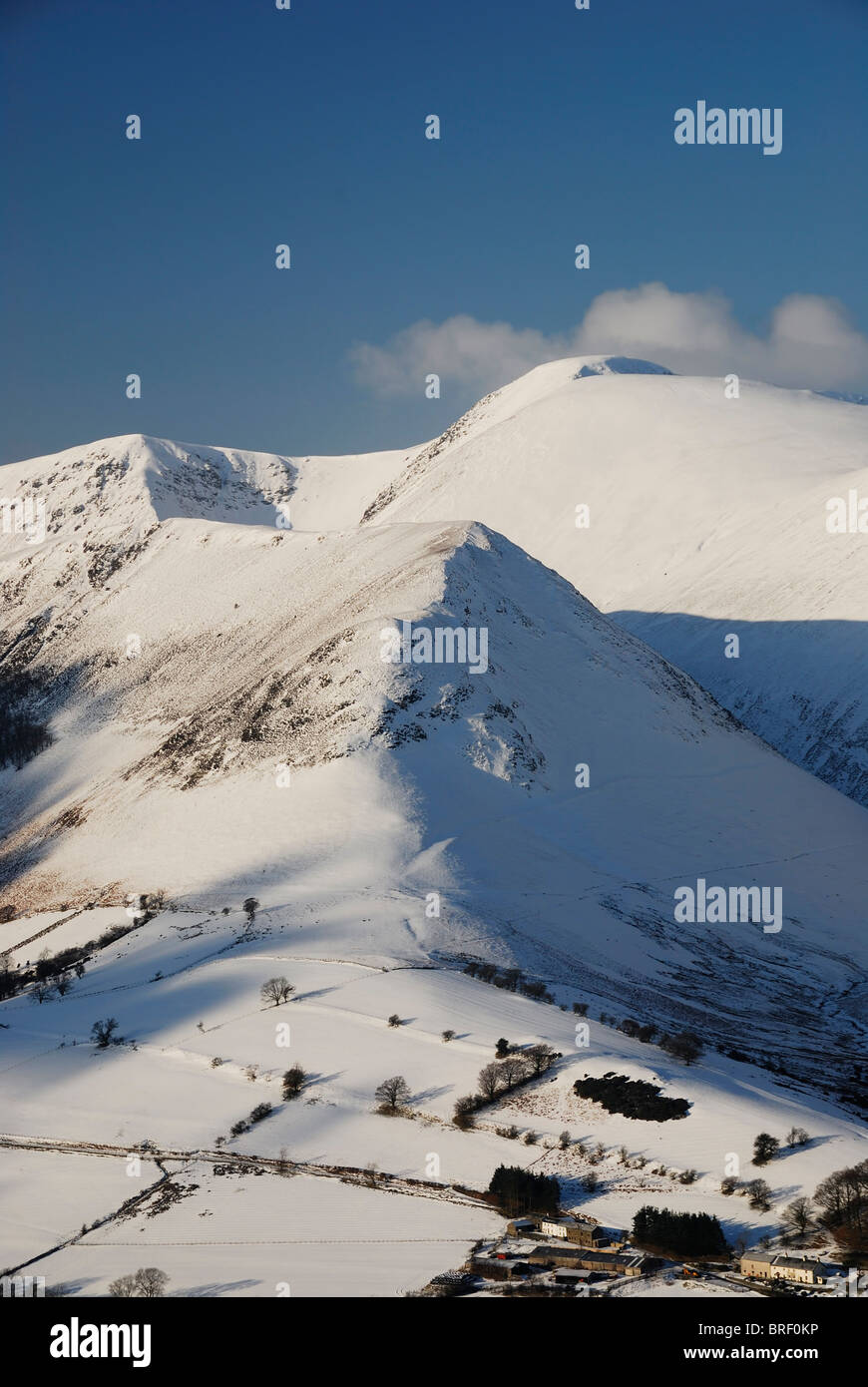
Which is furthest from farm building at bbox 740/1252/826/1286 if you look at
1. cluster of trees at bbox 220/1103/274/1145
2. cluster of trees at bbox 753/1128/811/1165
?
cluster of trees at bbox 220/1103/274/1145

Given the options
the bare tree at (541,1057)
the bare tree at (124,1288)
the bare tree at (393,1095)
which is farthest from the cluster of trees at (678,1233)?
the bare tree at (124,1288)

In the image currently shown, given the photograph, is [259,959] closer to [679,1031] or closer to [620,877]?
[679,1031]

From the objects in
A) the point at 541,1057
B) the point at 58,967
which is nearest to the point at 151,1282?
the point at 541,1057

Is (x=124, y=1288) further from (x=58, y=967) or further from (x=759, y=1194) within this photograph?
(x=58, y=967)

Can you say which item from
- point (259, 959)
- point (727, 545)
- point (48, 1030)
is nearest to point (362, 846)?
point (259, 959)

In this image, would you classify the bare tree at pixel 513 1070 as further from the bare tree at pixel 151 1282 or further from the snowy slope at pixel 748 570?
the snowy slope at pixel 748 570
